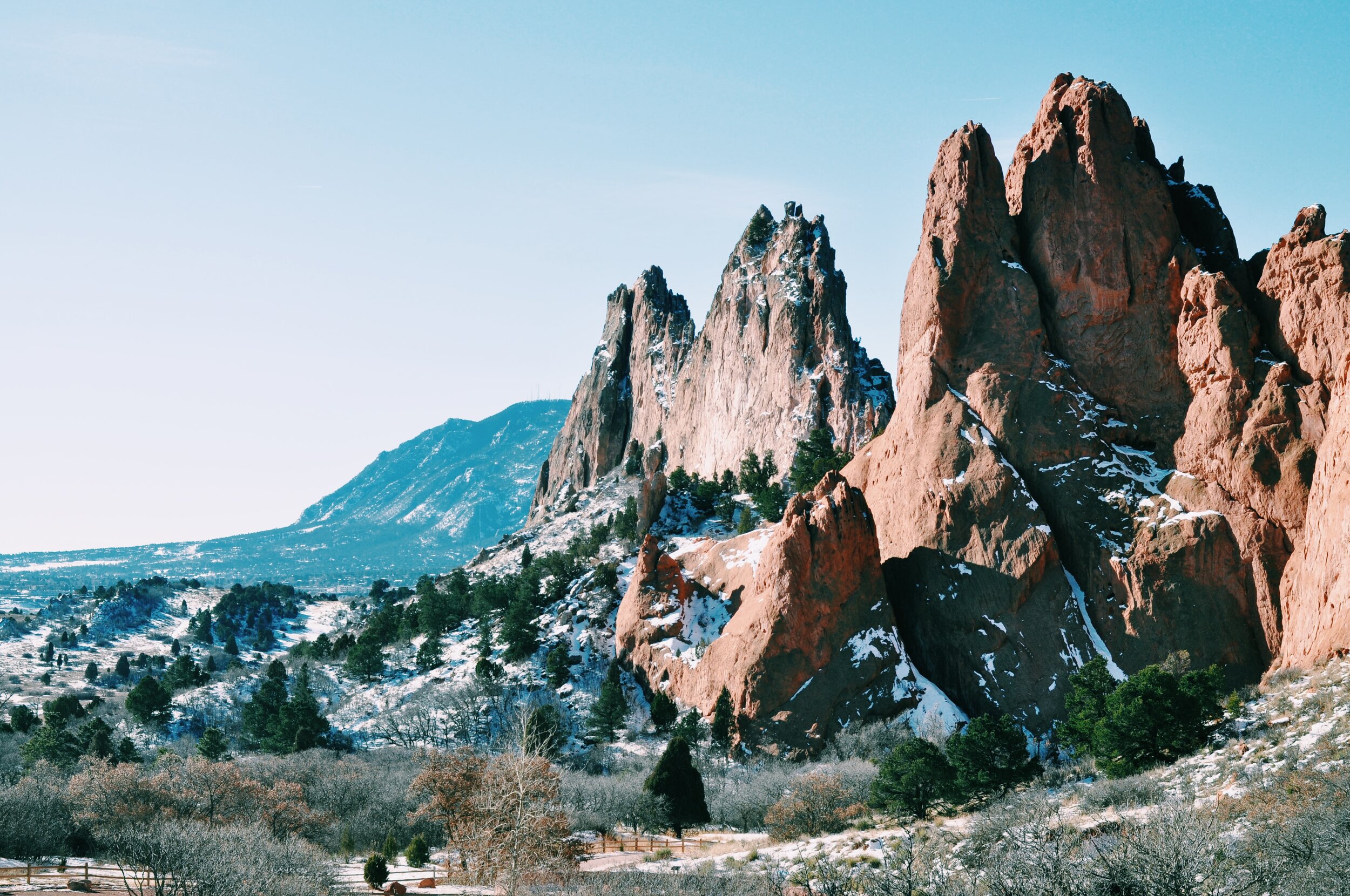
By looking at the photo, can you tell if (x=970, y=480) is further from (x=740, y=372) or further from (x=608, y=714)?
(x=740, y=372)

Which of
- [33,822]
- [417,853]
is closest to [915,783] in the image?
[417,853]

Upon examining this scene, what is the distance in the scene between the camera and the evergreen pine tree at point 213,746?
7506 centimetres

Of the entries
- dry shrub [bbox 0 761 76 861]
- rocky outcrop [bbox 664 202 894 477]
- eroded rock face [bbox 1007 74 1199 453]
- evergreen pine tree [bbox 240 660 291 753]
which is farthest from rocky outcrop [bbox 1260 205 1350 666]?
evergreen pine tree [bbox 240 660 291 753]

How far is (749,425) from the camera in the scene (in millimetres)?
125562

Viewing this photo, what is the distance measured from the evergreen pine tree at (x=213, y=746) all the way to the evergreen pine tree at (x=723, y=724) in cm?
3294

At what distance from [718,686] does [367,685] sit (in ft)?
125

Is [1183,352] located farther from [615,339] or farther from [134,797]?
[615,339]

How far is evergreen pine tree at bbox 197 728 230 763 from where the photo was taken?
246ft

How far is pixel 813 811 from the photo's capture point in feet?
167

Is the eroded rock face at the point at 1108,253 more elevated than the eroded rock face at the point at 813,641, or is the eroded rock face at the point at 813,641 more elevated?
the eroded rock face at the point at 1108,253

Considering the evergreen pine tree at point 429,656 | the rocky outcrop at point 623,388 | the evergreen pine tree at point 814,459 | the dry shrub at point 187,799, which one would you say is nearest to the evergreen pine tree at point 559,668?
the evergreen pine tree at point 429,656

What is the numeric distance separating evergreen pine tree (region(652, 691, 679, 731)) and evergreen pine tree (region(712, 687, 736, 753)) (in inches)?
234

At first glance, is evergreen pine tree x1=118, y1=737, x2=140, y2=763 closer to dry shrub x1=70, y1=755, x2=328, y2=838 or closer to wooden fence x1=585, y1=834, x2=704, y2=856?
dry shrub x1=70, y1=755, x2=328, y2=838

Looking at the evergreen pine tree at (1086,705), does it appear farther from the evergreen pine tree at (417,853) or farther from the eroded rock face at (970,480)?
the evergreen pine tree at (417,853)
